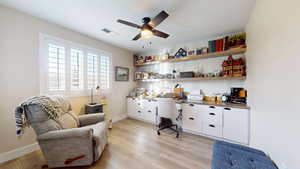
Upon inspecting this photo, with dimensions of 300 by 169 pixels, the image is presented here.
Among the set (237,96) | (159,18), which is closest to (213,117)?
(237,96)

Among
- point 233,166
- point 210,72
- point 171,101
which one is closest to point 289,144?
point 233,166

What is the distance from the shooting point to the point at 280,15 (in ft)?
3.22

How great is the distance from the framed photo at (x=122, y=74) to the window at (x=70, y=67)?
43 centimetres

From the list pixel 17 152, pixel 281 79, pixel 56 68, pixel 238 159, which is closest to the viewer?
pixel 281 79

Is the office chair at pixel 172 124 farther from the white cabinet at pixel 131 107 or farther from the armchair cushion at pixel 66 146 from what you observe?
the armchair cushion at pixel 66 146

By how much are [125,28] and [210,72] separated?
96.9 inches

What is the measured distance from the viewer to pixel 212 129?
7.86 feet

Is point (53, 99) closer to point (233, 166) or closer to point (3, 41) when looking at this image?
point (3, 41)

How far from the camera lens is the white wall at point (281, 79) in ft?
2.59

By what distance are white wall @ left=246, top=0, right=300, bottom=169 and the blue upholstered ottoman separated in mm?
108

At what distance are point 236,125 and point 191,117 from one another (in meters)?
0.88

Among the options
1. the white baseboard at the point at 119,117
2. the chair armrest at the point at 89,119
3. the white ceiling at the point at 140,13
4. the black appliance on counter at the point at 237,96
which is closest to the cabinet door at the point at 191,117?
the black appliance on counter at the point at 237,96

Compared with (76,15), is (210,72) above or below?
below

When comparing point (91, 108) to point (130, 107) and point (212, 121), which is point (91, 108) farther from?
point (212, 121)
